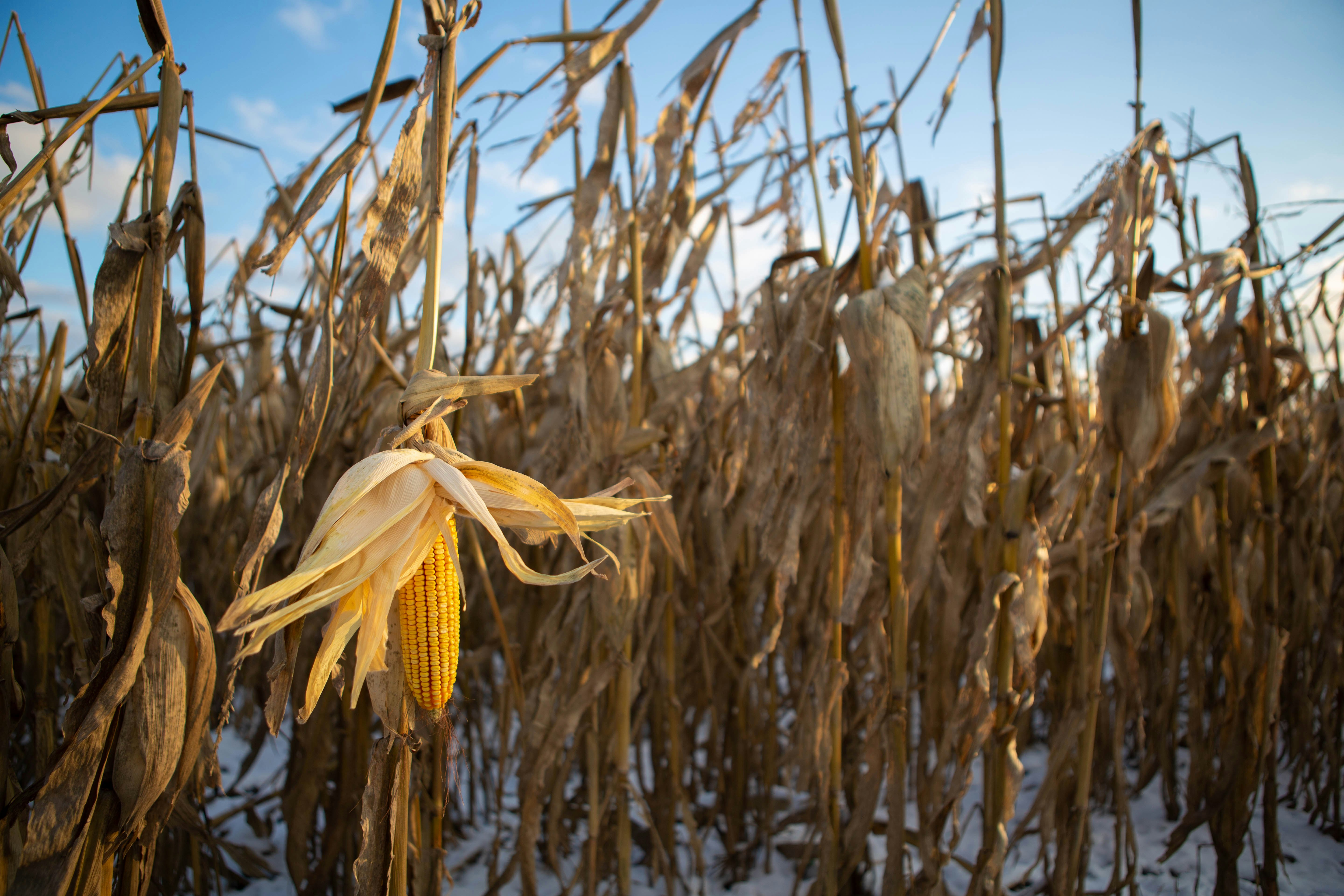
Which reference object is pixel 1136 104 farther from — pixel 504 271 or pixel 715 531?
pixel 504 271

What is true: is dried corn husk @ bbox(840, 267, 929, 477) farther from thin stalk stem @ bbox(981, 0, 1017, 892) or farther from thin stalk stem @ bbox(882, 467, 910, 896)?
thin stalk stem @ bbox(981, 0, 1017, 892)

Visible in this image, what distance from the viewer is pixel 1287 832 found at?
2383 millimetres

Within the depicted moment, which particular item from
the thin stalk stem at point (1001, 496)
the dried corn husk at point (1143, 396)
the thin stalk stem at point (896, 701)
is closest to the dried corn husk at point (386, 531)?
the thin stalk stem at point (896, 701)

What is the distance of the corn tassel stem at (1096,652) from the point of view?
154cm

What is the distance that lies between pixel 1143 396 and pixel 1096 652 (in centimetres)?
60

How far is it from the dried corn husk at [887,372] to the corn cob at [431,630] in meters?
0.84

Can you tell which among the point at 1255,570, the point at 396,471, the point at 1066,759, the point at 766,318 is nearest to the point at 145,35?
the point at 396,471

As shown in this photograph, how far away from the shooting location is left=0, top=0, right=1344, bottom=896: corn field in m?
0.83

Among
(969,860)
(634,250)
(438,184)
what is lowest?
(969,860)

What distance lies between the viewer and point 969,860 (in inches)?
95.5

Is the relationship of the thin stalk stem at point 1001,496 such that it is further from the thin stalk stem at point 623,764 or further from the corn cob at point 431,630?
the corn cob at point 431,630

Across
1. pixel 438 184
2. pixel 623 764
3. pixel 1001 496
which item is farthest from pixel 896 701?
pixel 438 184

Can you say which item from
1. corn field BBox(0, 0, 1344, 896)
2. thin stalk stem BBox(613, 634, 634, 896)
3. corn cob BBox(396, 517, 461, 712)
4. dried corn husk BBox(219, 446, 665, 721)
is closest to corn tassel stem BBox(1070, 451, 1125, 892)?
corn field BBox(0, 0, 1344, 896)

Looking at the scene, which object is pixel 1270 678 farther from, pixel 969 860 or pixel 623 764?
pixel 623 764
